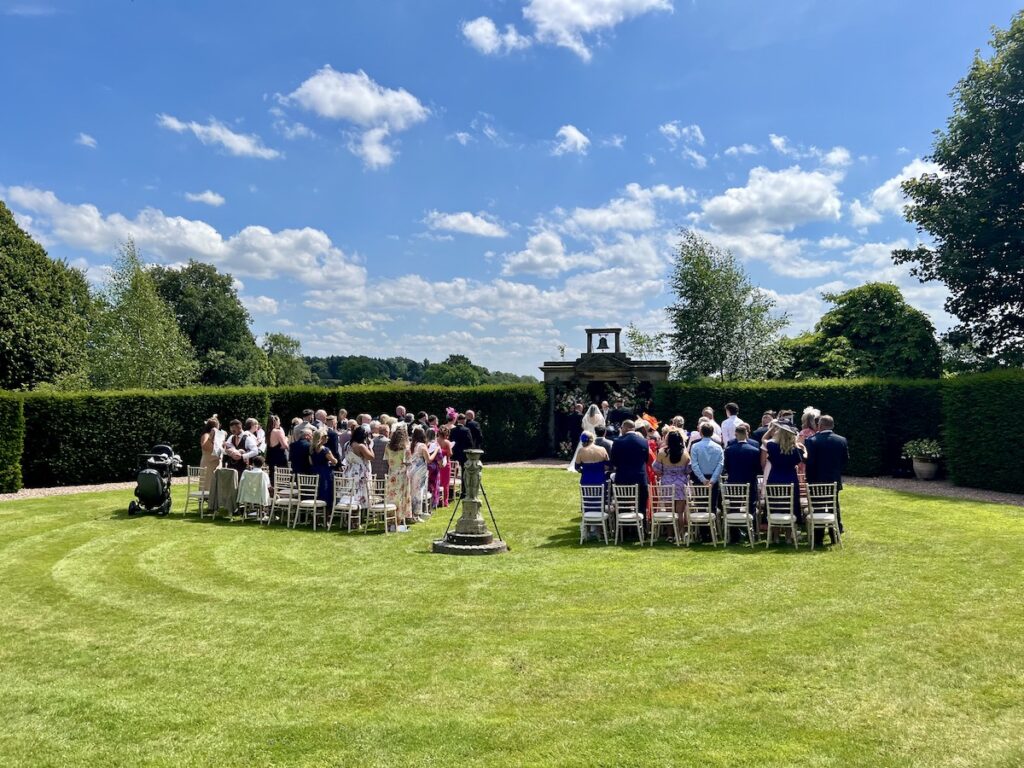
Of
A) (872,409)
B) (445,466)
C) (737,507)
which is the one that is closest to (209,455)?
(445,466)

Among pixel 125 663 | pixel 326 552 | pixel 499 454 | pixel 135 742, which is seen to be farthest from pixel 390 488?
pixel 499 454

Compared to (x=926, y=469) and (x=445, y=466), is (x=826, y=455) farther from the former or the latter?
(x=926, y=469)

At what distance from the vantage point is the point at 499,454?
26.3m

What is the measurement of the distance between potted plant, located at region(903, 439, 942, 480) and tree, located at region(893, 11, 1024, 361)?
6.60 meters

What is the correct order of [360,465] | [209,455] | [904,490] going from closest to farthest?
1. [360,465]
2. [209,455]
3. [904,490]

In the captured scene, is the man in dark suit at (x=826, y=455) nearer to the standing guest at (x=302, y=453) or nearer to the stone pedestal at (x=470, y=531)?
the stone pedestal at (x=470, y=531)

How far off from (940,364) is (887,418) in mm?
7209

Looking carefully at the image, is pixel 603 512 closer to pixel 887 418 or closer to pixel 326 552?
pixel 326 552

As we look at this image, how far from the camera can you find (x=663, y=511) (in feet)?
37.9

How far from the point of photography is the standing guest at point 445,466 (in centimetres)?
1538

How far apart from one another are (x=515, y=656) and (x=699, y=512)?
5.96m

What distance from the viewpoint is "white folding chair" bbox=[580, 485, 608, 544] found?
11.5 m

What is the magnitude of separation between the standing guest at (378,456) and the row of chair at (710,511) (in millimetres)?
3642

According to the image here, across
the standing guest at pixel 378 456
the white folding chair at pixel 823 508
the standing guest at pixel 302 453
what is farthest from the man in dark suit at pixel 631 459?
the standing guest at pixel 302 453
